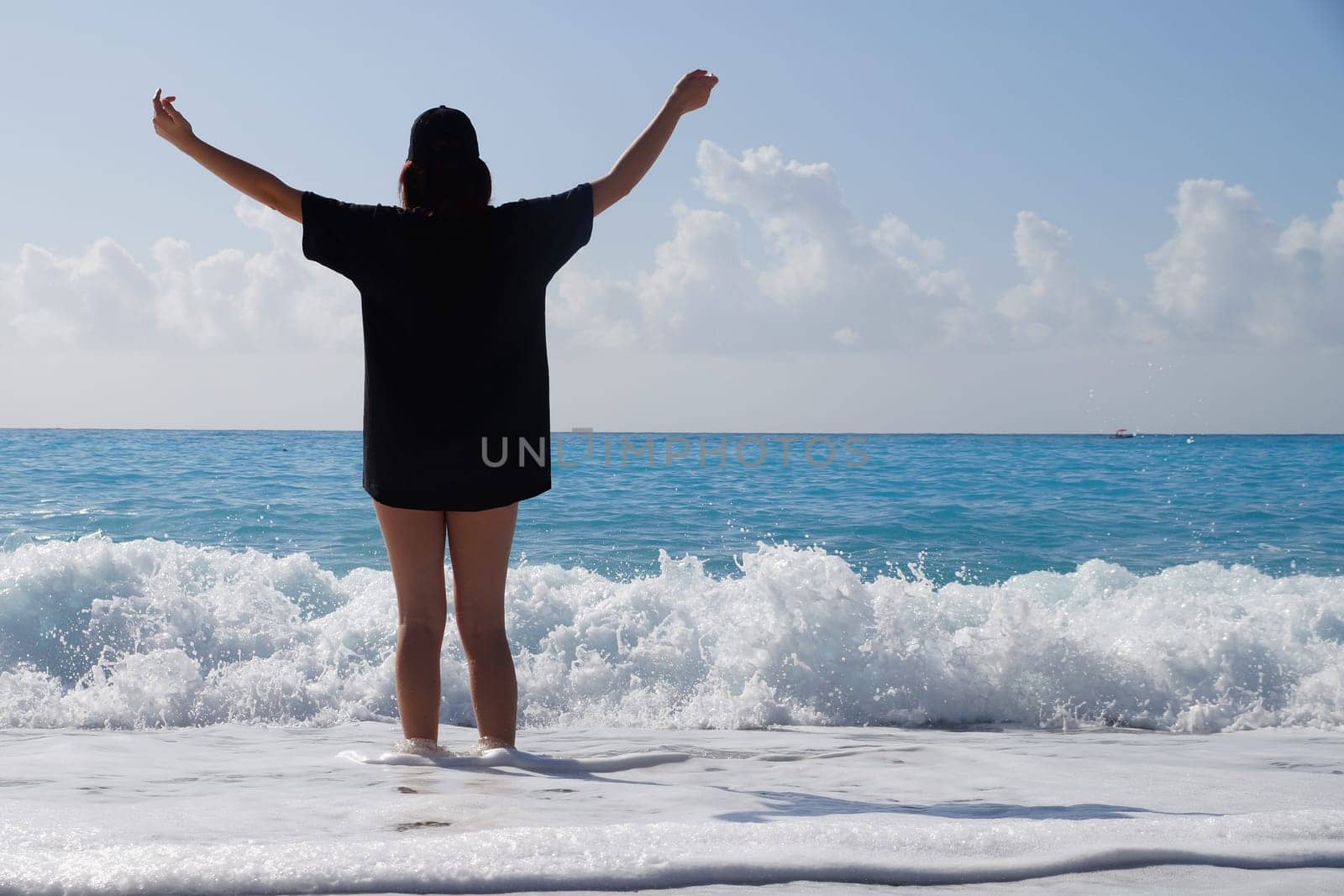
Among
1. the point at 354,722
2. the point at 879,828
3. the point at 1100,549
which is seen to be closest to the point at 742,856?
the point at 879,828

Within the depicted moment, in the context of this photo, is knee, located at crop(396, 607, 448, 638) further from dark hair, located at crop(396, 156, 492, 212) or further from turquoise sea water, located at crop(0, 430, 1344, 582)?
turquoise sea water, located at crop(0, 430, 1344, 582)

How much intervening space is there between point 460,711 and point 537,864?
3.14m

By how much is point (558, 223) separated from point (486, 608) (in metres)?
0.96

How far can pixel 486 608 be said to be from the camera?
96.2 inches

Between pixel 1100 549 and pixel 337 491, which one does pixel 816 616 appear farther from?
pixel 337 491

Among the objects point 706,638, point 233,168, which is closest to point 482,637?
point 233,168

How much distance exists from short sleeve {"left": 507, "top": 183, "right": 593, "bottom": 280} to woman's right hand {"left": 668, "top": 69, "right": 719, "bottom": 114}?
348mm

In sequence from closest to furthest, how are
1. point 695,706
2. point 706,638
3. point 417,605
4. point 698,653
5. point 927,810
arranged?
point 927,810, point 417,605, point 695,706, point 698,653, point 706,638

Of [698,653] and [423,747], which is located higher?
[423,747]

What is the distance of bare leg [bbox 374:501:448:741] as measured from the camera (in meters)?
2.37

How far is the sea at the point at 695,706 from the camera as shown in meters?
1.69

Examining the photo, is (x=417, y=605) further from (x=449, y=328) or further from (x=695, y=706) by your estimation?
(x=695, y=706)

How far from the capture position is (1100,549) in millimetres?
10086

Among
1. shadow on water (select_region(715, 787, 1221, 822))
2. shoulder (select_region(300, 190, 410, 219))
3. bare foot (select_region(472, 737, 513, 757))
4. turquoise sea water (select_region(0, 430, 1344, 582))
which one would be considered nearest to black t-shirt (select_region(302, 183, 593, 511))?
shoulder (select_region(300, 190, 410, 219))
